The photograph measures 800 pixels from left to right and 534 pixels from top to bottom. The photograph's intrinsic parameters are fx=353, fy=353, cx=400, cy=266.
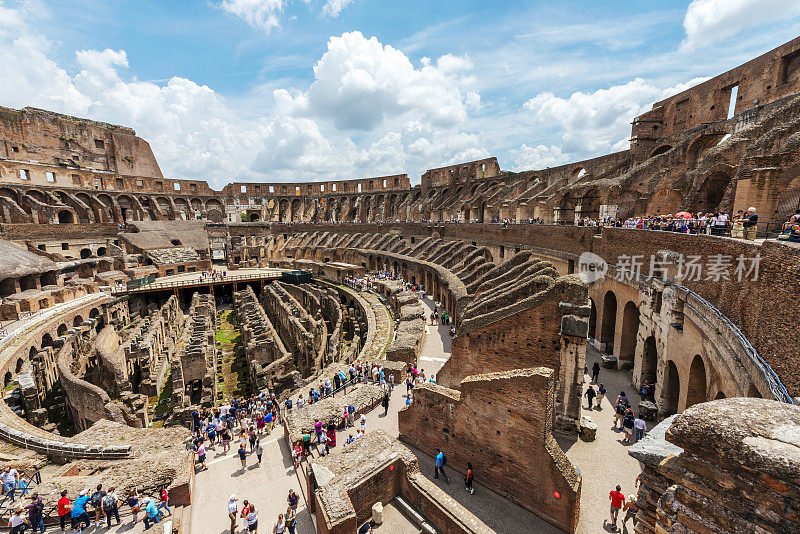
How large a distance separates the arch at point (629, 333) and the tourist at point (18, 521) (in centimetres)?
1766

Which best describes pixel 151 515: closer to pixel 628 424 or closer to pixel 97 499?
pixel 97 499

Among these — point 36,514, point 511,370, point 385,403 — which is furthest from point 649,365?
point 36,514

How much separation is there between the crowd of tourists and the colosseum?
0.61 ft

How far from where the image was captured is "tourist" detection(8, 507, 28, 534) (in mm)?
6766

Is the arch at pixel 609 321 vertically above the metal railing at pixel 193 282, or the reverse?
the arch at pixel 609 321

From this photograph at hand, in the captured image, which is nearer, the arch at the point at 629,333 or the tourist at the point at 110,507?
the tourist at the point at 110,507

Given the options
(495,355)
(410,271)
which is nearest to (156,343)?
(410,271)

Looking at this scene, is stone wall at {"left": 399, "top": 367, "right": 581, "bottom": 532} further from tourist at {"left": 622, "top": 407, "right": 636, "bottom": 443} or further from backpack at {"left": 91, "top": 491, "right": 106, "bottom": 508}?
backpack at {"left": 91, "top": 491, "right": 106, "bottom": 508}

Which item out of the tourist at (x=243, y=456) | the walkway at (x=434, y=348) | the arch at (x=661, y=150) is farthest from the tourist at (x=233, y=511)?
the arch at (x=661, y=150)

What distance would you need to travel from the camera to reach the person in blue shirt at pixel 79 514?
6883 millimetres

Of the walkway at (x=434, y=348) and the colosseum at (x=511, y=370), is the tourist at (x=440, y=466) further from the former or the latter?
the walkway at (x=434, y=348)

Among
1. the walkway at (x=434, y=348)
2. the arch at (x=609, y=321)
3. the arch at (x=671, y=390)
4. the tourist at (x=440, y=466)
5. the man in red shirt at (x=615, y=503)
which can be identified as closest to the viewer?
the man in red shirt at (x=615, y=503)

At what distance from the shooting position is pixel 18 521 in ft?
22.2

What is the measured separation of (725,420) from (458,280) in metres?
15.7
